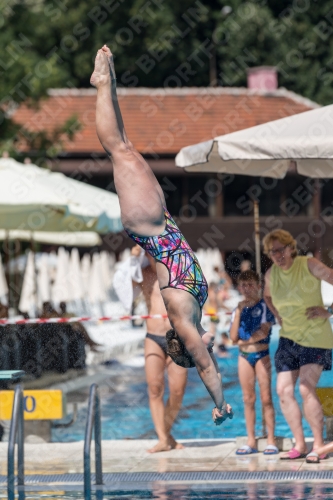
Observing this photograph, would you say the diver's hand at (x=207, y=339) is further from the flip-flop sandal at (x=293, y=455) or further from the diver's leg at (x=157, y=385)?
the diver's leg at (x=157, y=385)

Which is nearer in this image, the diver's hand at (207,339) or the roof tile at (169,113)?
the diver's hand at (207,339)

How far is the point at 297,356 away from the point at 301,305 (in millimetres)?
434

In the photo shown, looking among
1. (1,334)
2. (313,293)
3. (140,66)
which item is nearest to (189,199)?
(140,66)

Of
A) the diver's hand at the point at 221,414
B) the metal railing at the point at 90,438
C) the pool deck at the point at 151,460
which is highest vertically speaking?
the diver's hand at the point at 221,414

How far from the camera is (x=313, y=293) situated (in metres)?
8.71

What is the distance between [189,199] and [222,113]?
4.66m

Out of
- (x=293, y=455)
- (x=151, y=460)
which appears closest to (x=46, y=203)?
(x=151, y=460)

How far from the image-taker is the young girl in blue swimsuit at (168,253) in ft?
17.6

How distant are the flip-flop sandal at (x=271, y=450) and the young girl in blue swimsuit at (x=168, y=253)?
137 inches

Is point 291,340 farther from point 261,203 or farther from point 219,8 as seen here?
point 219,8

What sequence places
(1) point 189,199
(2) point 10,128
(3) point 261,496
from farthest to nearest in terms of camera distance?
(1) point 189,199, (2) point 10,128, (3) point 261,496

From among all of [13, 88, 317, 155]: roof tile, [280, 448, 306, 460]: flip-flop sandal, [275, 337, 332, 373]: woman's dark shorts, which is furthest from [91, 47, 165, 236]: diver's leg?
[13, 88, 317, 155]: roof tile

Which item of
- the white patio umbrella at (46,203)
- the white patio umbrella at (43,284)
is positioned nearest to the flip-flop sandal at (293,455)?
the white patio umbrella at (46,203)

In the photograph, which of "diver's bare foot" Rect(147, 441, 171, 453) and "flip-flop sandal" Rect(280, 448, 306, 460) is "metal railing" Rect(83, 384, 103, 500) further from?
"flip-flop sandal" Rect(280, 448, 306, 460)
